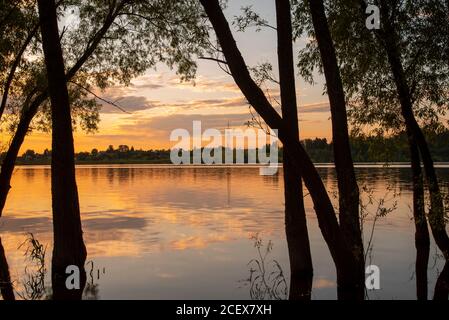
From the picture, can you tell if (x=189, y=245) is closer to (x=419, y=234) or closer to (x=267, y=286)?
(x=267, y=286)

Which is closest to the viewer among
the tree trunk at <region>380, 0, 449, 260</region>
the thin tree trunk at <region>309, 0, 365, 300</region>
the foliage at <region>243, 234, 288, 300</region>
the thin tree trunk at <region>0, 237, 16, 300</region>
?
the thin tree trunk at <region>309, 0, 365, 300</region>

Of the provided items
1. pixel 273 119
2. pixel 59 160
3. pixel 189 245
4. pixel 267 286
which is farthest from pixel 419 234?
pixel 189 245

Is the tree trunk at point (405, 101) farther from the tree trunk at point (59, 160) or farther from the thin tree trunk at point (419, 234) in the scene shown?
the tree trunk at point (59, 160)

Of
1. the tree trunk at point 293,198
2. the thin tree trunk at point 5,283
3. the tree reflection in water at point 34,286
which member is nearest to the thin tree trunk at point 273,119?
the tree trunk at point 293,198

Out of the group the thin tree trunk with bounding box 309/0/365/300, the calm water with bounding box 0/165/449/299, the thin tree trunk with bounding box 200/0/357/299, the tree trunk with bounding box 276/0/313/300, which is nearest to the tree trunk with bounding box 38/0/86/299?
the calm water with bounding box 0/165/449/299

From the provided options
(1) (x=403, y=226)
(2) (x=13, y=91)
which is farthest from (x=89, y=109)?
(1) (x=403, y=226)

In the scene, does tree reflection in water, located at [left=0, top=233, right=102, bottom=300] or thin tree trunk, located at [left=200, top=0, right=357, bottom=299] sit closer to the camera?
thin tree trunk, located at [left=200, top=0, right=357, bottom=299]

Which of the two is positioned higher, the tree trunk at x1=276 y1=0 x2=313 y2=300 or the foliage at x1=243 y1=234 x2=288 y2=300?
the tree trunk at x1=276 y1=0 x2=313 y2=300

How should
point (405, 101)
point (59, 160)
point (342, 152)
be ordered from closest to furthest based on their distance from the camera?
point (342, 152) < point (405, 101) < point (59, 160)

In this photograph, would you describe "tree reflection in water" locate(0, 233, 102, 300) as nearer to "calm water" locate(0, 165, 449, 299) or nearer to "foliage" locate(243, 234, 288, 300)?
"calm water" locate(0, 165, 449, 299)

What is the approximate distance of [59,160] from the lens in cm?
1516

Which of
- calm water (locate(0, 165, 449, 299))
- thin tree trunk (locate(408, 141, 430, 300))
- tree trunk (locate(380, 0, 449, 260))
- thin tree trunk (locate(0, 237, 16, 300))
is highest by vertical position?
tree trunk (locate(380, 0, 449, 260))

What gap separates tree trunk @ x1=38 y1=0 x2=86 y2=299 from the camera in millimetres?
14930
